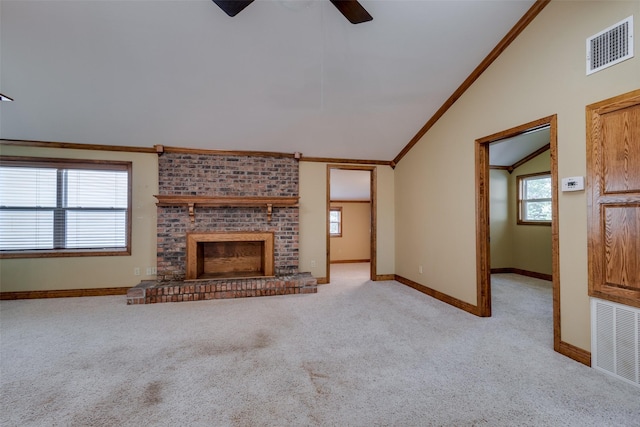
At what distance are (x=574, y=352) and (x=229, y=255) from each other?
441cm

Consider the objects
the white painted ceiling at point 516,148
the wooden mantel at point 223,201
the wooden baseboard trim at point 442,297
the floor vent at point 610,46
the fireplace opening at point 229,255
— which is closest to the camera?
the floor vent at point 610,46

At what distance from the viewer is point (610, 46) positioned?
85.4 inches

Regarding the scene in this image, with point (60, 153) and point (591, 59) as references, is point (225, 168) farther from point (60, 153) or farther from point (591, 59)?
point (591, 59)

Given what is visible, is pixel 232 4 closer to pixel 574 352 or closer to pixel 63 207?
pixel 574 352

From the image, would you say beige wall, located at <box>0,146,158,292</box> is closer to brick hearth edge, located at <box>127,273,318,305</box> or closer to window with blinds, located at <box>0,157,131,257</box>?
window with blinds, located at <box>0,157,131,257</box>

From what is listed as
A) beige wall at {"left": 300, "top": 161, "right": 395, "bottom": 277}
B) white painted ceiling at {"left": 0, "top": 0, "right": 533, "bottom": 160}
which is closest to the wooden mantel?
beige wall at {"left": 300, "top": 161, "right": 395, "bottom": 277}

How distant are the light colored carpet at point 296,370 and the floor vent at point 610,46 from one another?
2.35 metres

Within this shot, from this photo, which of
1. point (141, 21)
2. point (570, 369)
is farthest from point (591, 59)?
point (141, 21)

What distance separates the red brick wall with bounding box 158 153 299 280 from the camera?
450 cm

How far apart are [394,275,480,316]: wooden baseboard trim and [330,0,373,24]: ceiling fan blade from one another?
330 centimetres

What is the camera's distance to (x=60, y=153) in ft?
14.0

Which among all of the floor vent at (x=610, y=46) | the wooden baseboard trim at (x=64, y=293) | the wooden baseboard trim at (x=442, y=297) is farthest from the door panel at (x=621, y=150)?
the wooden baseboard trim at (x=64, y=293)

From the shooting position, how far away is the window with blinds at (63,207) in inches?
166

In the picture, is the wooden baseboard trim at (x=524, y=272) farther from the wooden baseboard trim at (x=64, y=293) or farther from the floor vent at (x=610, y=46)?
the wooden baseboard trim at (x=64, y=293)
